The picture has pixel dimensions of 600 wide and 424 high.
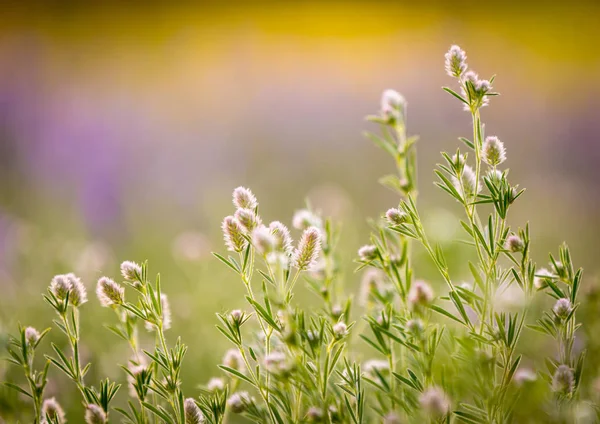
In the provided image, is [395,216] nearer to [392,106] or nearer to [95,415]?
[392,106]

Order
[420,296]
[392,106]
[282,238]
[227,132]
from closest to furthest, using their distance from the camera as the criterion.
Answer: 1. [420,296]
2. [282,238]
3. [392,106]
4. [227,132]

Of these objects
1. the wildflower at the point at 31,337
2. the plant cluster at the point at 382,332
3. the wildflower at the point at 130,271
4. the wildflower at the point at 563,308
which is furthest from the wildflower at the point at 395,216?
the wildflower at the point at 31,337

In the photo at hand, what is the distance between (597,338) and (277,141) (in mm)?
3108

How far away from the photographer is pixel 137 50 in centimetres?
469

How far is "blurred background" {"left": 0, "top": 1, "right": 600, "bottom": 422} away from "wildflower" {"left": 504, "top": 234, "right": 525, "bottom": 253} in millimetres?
701

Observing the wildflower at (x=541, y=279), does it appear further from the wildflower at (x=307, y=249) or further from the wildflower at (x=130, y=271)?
the wildflower at (x=130, y=271)

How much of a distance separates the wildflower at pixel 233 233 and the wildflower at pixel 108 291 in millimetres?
155

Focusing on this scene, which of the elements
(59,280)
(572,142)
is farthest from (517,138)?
(59,280)

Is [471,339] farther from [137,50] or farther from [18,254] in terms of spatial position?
[137,50]

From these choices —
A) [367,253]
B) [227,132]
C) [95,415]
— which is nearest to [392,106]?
[367,253]

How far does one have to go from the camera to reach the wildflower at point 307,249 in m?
0.69

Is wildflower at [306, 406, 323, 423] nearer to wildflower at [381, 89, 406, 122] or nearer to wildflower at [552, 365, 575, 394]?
wildflower at [552, 365, 575, 394]

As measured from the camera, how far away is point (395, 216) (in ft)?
2.40

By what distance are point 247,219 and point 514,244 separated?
345 mm
